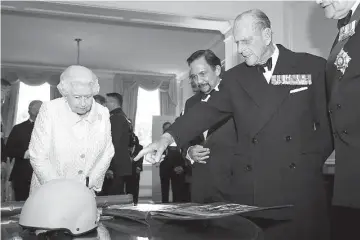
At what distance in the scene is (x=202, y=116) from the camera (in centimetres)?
190

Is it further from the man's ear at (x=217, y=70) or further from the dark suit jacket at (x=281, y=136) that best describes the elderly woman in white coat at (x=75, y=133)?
the man's ear at (x=217, y=70)

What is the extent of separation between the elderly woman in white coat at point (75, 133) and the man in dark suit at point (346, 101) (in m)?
1.11

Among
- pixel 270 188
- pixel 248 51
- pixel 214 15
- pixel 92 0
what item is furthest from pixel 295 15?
pixel 270 188

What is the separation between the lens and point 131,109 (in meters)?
11.5

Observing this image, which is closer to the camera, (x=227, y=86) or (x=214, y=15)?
(x=227, y=86)

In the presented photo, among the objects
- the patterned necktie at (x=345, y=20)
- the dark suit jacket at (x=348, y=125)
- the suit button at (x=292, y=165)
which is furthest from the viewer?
the suit button at (x=292, y=165)

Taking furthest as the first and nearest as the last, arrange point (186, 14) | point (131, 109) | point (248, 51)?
point (131, 109), point (186, 14), point (248, 51)

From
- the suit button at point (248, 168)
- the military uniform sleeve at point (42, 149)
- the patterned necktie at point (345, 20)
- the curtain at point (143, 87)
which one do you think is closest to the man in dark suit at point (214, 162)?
the suit button at point (248, 168)

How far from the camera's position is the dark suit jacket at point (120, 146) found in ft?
16.0

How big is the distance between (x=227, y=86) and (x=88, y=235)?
0.99 meters

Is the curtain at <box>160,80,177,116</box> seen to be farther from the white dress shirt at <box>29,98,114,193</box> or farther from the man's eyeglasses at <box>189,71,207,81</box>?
the white dress shirt at <box>29,98,114,193</box>

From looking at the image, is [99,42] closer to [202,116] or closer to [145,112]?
[145,112]

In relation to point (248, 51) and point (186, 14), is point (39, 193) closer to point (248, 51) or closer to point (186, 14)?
point (248, 51)

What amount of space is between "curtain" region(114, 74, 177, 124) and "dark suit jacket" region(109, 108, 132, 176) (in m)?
6.32
